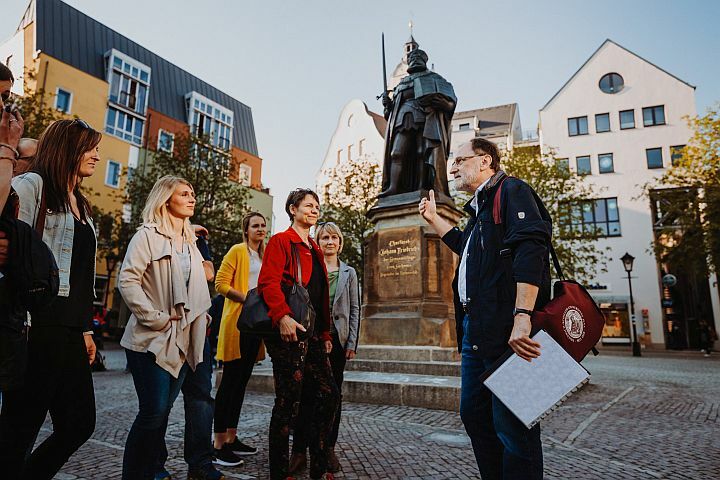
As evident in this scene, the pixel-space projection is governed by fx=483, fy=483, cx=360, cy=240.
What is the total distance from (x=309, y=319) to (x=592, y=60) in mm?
40731

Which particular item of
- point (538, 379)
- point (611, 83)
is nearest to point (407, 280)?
point (538, 379)

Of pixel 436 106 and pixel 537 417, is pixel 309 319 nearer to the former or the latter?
pixel 537 417

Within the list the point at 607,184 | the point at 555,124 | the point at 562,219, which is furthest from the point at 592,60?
the point at 562,219

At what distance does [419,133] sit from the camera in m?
9.94

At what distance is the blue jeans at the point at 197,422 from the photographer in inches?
132

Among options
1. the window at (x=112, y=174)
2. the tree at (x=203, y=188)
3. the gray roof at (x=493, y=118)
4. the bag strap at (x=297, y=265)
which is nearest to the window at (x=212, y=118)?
the window at (x=112, y=174)

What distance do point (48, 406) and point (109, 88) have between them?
115 feet

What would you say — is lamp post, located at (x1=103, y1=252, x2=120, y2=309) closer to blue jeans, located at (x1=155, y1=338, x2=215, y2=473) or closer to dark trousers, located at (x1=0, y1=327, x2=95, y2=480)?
blue jeans, located at (x1=155, y1=338, x2=215, y2=473)

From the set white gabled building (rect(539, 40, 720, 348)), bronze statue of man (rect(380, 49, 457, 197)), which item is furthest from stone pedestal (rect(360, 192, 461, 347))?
white gabled building (rect(539, 40, 720, 348))

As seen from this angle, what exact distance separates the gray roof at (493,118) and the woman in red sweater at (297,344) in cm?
4469

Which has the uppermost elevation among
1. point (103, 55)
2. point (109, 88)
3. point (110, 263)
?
point (103, 55)

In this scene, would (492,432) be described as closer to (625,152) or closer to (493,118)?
(625,152)

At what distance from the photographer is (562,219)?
85.6 ft

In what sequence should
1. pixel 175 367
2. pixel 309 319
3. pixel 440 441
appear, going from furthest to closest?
pixel 440 441
pixel 309 319
pixel 175 367
